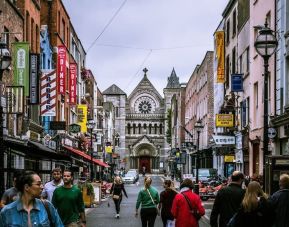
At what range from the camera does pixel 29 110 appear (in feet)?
122

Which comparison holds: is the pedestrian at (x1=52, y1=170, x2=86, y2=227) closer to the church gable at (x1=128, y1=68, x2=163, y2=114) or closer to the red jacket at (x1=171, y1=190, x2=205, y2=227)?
the red jacket at (x1=171, y1=190, x2=205, y2=227)

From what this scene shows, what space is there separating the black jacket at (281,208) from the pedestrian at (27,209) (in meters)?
4.82

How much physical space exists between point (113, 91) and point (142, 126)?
9.33 meters

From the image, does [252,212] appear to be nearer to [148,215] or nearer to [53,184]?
[53,184]

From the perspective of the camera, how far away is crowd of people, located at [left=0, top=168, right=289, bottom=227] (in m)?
7.37

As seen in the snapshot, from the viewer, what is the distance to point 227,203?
12312 millimetres

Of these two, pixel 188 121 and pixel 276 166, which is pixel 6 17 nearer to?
pixel 276 166

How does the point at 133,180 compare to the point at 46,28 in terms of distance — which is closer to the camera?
the point at 46,28

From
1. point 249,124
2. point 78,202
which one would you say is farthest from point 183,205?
point 249,124

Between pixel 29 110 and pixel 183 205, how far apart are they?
79.7ft

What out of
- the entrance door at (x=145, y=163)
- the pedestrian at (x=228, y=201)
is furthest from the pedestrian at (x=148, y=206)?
the entrance door at (x=145, y=163)

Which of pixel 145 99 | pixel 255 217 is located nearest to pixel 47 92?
pixel 255 217

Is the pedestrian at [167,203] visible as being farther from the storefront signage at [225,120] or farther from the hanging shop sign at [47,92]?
the storefront signage at [225,120]

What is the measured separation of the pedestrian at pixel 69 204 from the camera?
13.0 meters
